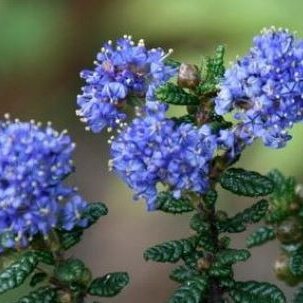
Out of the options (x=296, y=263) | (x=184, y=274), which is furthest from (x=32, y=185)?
(x=296, y=263)

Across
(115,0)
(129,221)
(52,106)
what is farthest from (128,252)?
(115,0)

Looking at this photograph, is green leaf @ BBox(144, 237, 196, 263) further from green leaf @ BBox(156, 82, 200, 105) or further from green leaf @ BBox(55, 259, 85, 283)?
green leaf @ BBox(156, 82, 200, 105)

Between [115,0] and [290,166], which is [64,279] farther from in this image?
[115,0]

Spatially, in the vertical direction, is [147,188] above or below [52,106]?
below

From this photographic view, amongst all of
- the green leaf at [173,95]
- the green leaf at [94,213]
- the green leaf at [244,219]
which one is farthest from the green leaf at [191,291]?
the green leaf at [173,95]

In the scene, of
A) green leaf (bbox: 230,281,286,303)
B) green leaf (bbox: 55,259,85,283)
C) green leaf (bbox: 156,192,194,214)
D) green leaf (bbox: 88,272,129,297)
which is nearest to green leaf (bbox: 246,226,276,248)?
green leaf (bbox: 230,281,286,303)

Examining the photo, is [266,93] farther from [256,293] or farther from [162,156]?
[256,293]

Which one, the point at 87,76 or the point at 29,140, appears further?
the point at 87,76

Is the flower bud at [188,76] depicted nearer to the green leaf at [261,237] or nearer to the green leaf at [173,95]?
the green leaf at [173,95]
